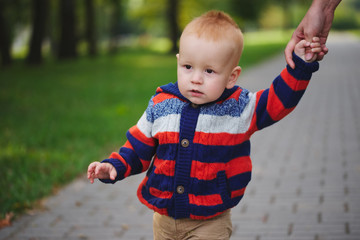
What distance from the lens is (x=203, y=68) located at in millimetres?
2129

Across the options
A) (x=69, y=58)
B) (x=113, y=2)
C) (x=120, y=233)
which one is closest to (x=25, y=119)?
(x=120, y=233)

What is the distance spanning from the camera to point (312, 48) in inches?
75.2

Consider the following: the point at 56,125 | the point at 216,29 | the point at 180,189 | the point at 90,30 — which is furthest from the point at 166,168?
the point at 90,30

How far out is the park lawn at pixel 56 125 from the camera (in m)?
5.26

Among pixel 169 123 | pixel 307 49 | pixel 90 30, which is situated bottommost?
pixel 90 30

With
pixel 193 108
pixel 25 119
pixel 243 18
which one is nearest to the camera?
pixel 193 108

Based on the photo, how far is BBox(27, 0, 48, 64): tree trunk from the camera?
2023cm

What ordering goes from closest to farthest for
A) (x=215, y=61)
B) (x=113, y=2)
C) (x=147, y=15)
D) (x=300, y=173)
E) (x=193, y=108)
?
(x=215, y=61)
(x=193, y=108)
(x=300, y=173)
(x=113, y=2)
(x=147, y=15)

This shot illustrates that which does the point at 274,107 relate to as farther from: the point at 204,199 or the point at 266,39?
the point at 266,39

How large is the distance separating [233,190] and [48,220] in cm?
263

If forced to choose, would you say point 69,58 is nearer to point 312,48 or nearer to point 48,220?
point 48,220

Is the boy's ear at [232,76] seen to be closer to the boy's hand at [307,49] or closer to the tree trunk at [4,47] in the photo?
the boy's hand at [307,49]

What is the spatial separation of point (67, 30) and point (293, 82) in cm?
2322

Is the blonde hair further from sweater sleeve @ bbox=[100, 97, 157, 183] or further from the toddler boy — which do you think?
sweater sleeve @ bbox=[100, 97, 157, 183]
